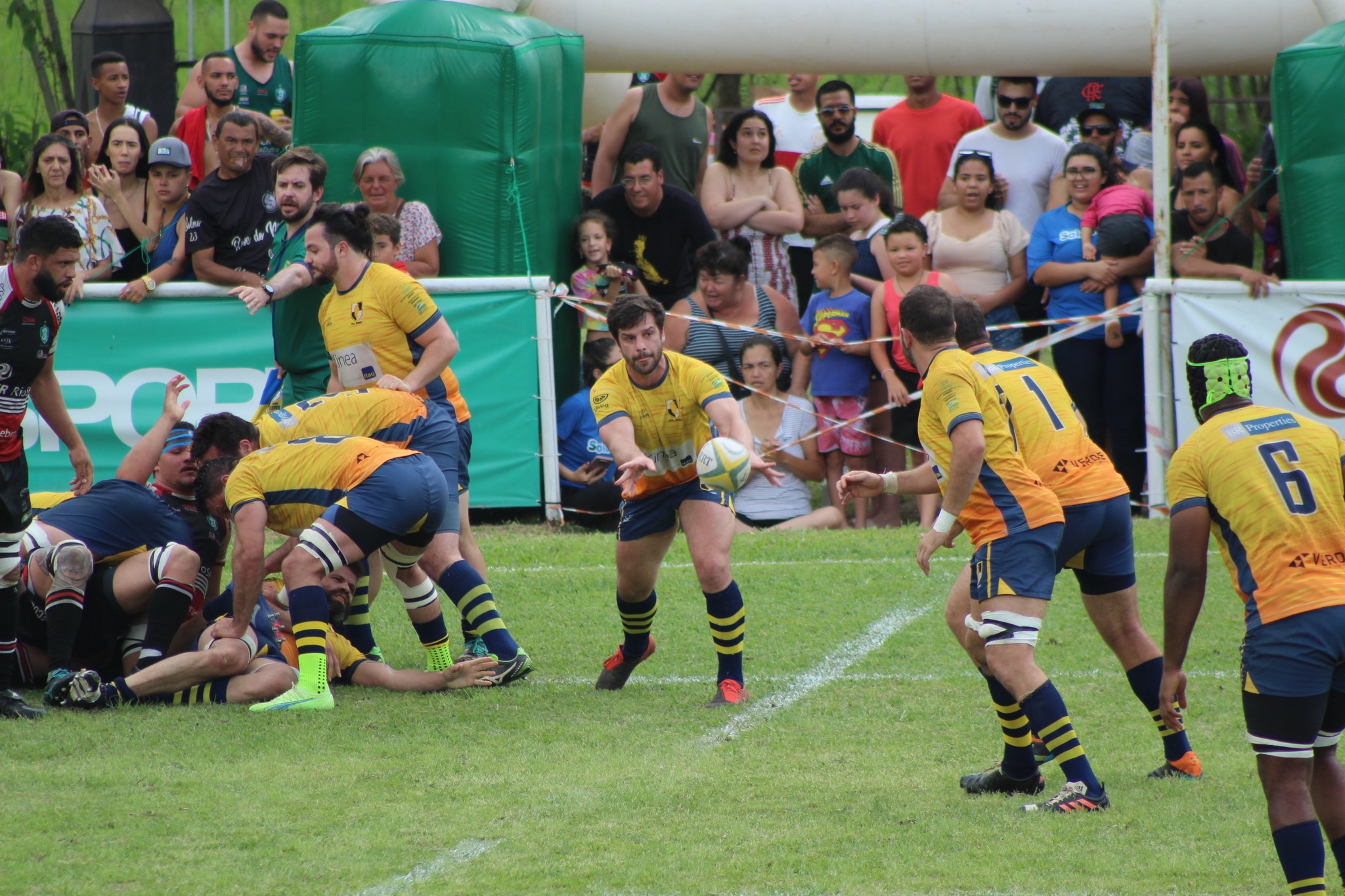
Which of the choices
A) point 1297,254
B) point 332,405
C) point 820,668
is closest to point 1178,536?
point 820,668

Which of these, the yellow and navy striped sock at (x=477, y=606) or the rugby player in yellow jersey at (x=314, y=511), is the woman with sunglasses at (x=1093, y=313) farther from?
the rugby player in yellow jersey at (x=314, y=511)

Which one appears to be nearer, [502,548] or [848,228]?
[502,548]

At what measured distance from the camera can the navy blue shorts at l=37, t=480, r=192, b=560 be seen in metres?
6.93

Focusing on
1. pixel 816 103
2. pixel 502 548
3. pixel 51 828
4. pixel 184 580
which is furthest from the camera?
pixel 816 103

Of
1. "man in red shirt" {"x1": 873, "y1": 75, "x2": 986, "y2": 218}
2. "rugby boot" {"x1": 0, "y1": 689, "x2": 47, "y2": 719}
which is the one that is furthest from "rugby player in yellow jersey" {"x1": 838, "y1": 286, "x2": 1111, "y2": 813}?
"man in red shirt" {"x1": 873, "y1": 75, "x2": 986, "y2": 218}

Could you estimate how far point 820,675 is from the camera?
7355 mm

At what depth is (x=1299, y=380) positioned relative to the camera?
32.3ft

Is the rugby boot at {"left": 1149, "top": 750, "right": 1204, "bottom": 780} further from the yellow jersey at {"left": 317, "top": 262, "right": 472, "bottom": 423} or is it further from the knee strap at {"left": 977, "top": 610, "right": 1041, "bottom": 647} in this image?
the yellow jersey at {"left": 317, "top": 262, "right": 472, "bottom": 423}

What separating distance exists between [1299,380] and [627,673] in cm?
530

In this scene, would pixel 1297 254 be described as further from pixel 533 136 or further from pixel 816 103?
pixel 533 136

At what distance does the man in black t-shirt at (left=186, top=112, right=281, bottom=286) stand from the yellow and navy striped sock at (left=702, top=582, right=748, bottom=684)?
4.80 meters

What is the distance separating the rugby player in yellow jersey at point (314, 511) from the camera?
6.60m

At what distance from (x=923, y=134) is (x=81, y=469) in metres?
7.34

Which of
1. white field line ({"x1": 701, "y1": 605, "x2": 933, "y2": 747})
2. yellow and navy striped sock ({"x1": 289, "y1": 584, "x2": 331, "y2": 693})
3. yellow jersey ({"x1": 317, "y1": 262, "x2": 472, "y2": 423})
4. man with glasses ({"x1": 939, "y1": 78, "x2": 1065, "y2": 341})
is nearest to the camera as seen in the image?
white field line ({"x1": 701, "y1": 605, "x2": 933, "y2": 747})
